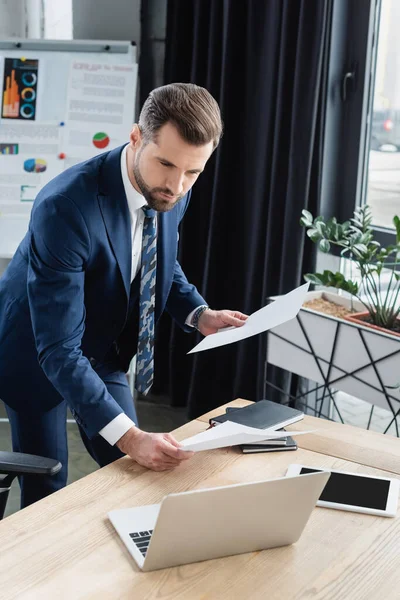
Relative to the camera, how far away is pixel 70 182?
1.66 meters

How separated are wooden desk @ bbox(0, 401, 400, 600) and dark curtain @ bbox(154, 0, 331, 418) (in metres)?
1.68

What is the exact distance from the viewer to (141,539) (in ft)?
4.09

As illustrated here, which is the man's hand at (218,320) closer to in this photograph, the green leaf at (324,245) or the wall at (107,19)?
the green leaf at (324,245)

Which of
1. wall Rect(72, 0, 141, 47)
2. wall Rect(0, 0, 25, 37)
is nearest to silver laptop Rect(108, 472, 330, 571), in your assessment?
wall Rect(72, 0, 141, 47)

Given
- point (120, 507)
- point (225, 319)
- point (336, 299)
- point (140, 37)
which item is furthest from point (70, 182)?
point (140, 37)

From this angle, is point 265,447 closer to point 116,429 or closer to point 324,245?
point 116,429

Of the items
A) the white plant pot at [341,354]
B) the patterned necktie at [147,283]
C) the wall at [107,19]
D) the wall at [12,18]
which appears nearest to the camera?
the patterned necktie at [147,283]

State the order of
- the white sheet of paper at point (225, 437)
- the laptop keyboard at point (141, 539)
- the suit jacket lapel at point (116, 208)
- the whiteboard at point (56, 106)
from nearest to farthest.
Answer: the laptop keyboard at point (141, 539), the white sheet of paper at point (225, 437), the suit jacket lapel at point (116, 208), the whiteboard at point (56, 106)

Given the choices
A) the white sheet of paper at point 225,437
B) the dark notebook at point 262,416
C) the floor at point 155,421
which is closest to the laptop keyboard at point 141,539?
the white sheet of paper at point 225,437

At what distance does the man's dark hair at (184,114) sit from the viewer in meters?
1.56

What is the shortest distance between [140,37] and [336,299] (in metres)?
1.67

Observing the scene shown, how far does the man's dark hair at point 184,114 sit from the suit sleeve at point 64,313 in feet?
0.82

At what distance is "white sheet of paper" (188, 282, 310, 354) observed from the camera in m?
1.62

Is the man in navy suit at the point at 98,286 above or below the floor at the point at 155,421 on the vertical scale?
above
